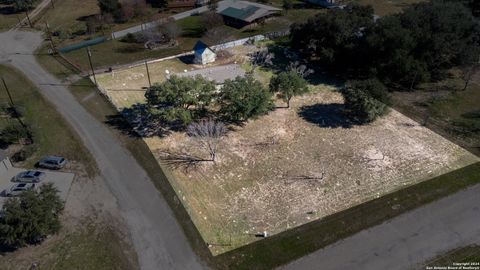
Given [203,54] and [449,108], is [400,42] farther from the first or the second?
[203,54]

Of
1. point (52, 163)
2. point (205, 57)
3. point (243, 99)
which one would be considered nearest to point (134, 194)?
point (52, 163)

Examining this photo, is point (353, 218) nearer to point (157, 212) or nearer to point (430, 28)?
point (157, 212)

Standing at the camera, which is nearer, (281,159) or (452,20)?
(281,159)

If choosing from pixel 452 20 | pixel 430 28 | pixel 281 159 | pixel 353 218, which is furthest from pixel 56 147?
pixel 452 20

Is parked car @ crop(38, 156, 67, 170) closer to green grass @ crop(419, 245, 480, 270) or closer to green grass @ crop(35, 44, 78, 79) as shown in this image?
green grass @ crop(35, 44, 78, 79)

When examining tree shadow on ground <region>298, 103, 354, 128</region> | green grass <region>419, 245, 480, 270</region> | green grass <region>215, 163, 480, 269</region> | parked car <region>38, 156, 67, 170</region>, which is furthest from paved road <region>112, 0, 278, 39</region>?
green grass <region>419, 245, 480, 270</region>

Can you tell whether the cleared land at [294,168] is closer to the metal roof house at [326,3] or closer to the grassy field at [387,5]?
the grassy field at [387,5]

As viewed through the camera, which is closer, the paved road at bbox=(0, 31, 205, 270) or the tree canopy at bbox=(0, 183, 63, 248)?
the tree canopy at bbox=(0, 183, 63, 248)
